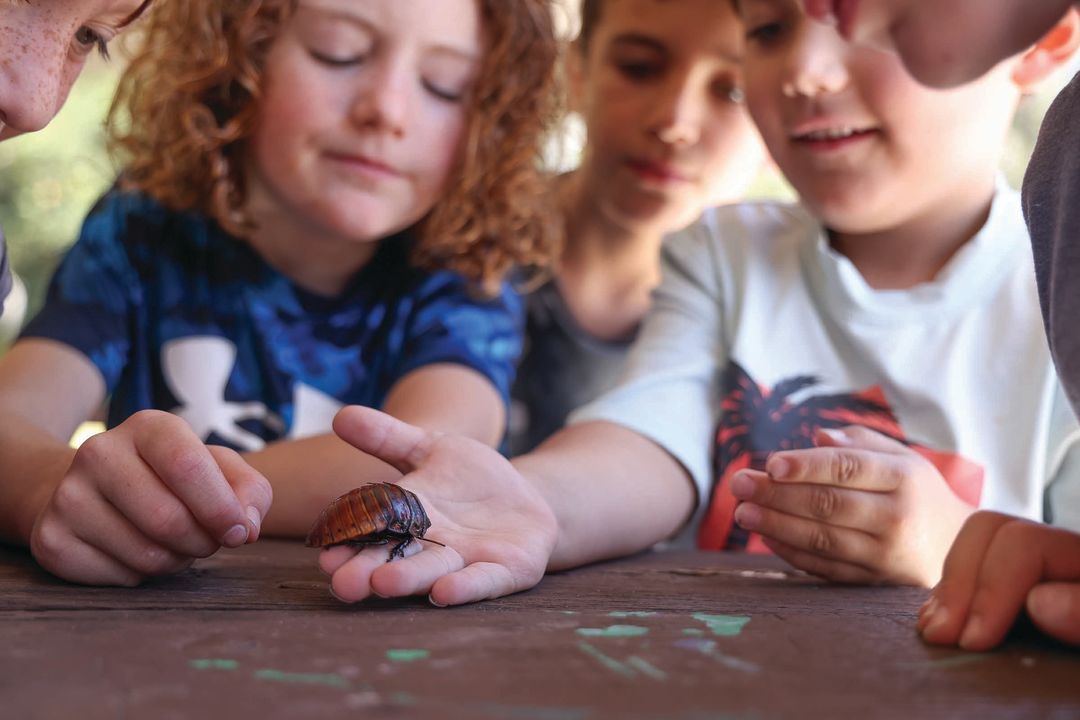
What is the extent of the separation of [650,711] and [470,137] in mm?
1590

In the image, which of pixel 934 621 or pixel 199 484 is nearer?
pixel 934 621

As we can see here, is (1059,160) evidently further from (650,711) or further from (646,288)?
(646,288)

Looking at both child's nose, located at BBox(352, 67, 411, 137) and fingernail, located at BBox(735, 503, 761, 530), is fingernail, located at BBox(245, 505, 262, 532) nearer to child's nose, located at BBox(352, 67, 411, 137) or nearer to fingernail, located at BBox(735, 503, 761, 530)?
fingernail, located at BBox(735, 503, 761, 530)

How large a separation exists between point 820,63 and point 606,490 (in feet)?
2.44

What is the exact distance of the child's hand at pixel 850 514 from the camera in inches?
47.2

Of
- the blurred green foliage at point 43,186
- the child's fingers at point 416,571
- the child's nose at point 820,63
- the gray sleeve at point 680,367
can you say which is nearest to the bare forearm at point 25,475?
the child's fingers at point 416,571

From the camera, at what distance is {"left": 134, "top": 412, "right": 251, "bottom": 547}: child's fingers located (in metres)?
0.97

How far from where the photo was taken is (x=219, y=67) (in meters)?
1.93

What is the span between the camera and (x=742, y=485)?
48.9 inches

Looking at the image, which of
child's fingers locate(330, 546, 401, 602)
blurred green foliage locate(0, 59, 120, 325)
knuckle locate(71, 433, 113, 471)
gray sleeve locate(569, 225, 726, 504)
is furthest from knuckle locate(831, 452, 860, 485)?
blurred green foliage locate(0, 59, 120, 325)

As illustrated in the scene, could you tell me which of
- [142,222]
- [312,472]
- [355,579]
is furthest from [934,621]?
[142,222]

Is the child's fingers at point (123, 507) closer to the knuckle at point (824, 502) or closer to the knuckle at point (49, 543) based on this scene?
the knuckle at point (49, 543)

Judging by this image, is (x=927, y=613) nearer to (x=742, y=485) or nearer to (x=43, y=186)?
(x=742, y=485)

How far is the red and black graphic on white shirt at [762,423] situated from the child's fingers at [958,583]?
760 mm
